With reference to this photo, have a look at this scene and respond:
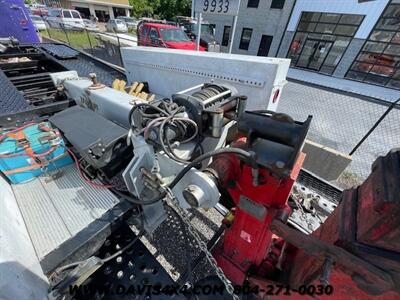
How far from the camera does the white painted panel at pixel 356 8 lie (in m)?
9.91

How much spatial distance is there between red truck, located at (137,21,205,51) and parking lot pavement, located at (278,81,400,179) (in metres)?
6.20

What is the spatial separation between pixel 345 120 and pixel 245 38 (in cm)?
1361

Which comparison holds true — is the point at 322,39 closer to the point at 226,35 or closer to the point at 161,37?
the point at 226,35

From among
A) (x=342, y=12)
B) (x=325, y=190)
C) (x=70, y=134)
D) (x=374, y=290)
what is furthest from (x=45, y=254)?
(x=342, y=12)

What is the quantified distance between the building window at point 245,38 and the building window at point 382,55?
7.44 metres

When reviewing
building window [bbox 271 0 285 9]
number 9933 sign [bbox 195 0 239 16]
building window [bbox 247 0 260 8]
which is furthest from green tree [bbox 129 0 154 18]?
number 9933 sign [bbox 195 0 239 16]

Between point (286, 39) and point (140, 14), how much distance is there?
2919 centimetres

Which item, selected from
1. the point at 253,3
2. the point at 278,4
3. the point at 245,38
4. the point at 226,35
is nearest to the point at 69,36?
the point at 226,35

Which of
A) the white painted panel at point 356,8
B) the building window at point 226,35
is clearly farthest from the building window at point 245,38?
the white painted panel at point 356,8

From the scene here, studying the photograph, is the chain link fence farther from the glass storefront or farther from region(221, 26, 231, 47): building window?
region(221, 26, 231, 47): building window

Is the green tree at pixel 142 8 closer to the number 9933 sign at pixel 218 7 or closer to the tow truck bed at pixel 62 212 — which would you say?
the number 9933 sign at pixel 218 7

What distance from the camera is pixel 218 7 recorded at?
4176mm

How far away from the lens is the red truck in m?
8.80

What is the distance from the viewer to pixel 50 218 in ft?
5.34
